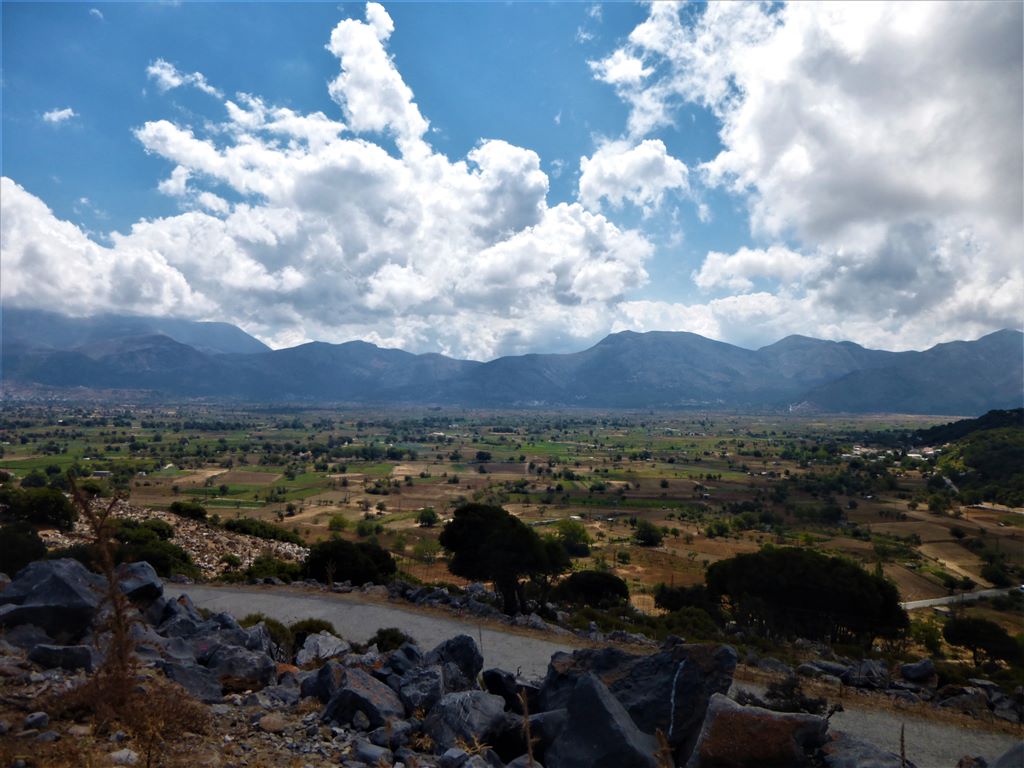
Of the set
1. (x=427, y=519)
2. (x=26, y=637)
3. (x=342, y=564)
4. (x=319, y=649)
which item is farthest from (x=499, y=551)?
(x=427, y=519)

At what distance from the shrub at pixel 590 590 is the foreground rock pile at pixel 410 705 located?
20.7 m

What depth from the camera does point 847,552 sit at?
6238 centimetres

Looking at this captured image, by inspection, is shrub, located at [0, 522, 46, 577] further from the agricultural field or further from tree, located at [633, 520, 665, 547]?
tree, located at [633, 520, 665, 547]

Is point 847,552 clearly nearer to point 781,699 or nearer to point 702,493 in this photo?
point 702,493

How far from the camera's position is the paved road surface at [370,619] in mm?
17609

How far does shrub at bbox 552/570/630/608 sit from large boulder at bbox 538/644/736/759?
21697 millimetres

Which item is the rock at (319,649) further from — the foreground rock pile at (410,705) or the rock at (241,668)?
the rock at (241,668)

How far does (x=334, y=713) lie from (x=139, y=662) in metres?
4.14

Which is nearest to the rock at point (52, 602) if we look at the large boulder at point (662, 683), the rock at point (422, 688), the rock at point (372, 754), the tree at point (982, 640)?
the rock at point (422, 688)

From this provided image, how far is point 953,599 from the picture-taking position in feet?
157

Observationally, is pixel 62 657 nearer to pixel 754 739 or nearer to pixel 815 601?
pixel 754 739

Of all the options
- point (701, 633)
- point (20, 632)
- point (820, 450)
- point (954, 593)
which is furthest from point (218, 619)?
point (820, 450)

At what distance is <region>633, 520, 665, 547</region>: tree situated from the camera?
212ft

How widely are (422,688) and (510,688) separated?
6.93ft
